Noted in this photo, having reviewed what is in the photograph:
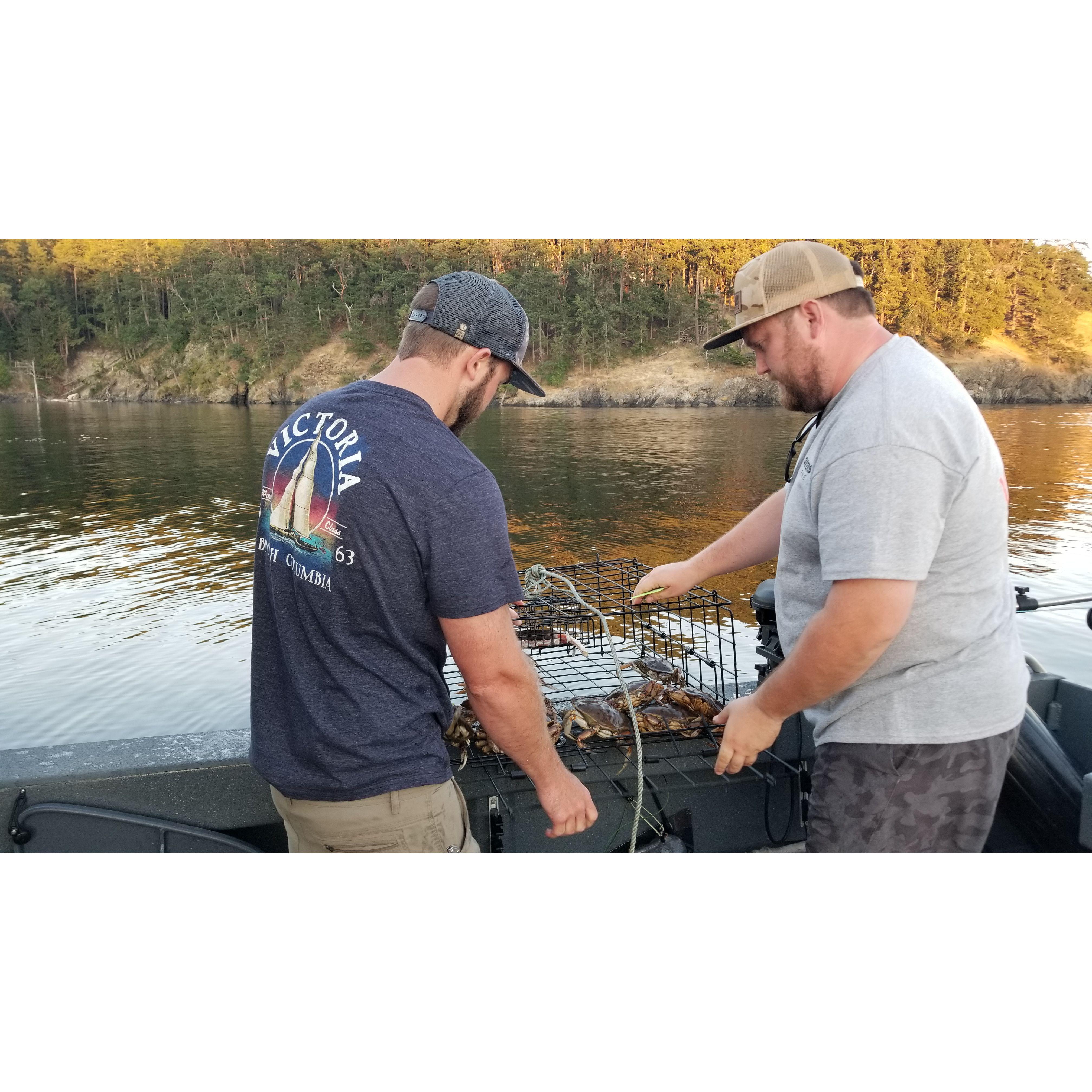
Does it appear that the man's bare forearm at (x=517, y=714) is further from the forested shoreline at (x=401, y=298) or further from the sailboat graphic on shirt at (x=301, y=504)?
the forested shoreline at (x=401, y=298)

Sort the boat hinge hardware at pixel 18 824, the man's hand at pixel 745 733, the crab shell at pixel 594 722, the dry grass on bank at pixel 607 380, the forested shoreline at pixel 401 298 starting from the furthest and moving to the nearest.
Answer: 1. the forested shoreline at pixel 401 298
2. the dry grass on bank at pixel 607 380
3. the crab shell at pixel 594 722
4. the boat hinge hardware at pixel 18 824
5. the man's hand at pixel 745 733

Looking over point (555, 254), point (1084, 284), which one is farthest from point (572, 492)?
point (1084, 284)

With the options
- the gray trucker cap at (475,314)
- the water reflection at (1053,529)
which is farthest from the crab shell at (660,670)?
the gray trucker cap at (475,314)

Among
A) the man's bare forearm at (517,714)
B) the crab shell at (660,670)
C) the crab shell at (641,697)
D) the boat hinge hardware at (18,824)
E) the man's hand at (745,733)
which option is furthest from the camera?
the crab shell at (660,670)

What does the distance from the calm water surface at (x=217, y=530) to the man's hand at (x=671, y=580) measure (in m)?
3.76

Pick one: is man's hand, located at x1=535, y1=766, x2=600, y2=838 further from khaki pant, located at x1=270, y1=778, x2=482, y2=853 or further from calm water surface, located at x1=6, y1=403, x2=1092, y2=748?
calm water surface, located at x1=6, y1=403, x2=1092, y2=748

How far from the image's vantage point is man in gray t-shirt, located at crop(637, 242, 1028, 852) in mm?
1603

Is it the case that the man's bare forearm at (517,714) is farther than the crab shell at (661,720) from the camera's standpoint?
No

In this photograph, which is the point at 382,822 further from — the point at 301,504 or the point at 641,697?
the point at 641,697

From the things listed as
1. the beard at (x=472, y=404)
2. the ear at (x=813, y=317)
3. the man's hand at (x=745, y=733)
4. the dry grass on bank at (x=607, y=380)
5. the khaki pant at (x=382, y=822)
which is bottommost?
the khaki pant at (x=382, y=822)

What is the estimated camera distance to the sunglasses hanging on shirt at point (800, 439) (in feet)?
6.27

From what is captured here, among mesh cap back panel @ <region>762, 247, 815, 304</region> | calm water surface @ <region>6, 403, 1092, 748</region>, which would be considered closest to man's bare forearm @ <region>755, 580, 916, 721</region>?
mesh cap back panel @ <region>762, 247, 815, 304</region>

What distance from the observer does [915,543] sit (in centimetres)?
159

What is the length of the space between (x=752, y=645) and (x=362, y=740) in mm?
6350
